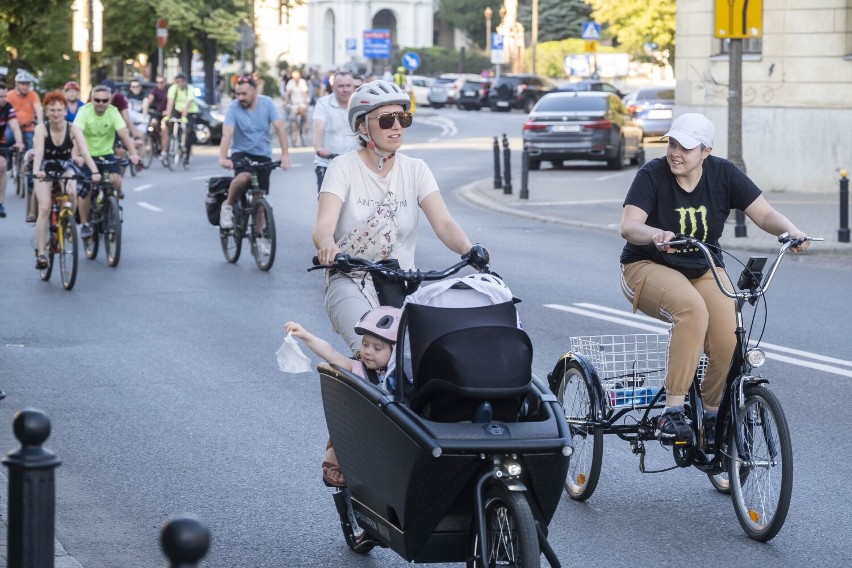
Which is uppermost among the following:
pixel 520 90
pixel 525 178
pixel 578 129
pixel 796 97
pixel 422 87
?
pixel 422 87

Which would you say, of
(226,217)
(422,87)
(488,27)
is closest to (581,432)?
(226,217)

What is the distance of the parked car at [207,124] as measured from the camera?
4134cm

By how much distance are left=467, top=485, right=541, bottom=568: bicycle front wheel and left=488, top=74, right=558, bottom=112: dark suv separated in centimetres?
6525

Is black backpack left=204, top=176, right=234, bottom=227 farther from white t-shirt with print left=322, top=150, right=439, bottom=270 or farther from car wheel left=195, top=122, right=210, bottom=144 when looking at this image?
car wheel left=195, top=122, right=210, bottom=144

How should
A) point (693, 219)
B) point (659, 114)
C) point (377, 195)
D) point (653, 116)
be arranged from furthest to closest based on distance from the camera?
point (653, 116) < point (659, 114) < point (693, 219) < point (377, 195)

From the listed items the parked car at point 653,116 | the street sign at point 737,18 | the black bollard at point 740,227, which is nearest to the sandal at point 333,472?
the black bollard at point 740,227

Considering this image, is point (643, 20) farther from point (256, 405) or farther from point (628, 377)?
point (628, 377)

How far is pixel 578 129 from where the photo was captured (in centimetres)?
3130

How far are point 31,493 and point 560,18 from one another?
350 ft

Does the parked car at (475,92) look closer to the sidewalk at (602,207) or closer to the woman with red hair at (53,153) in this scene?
the sidewalk at (602,207)

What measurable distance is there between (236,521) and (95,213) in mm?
9861

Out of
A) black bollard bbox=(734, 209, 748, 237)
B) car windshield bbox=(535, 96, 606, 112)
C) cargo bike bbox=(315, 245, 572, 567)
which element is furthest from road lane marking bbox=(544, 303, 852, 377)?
car windshield bbox=(535, 96, 606, 112)

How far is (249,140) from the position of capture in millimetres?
15469

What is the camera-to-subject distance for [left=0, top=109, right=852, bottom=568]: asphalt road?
6.30 metres
